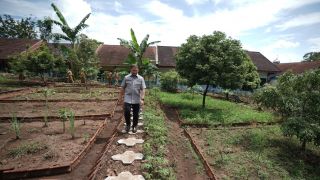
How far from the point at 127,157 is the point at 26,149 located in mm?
2459

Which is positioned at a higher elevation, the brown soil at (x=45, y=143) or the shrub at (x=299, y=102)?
the shrub at (x=299, y=102)

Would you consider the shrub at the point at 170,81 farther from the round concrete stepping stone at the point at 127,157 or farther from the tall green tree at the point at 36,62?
the round concrete stepping stone at the point at 127,157

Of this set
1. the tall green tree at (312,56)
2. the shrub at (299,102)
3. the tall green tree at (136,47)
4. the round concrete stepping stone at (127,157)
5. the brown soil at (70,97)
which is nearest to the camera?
the round concrete stepping stone at (127,157)

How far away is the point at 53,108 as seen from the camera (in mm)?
11859

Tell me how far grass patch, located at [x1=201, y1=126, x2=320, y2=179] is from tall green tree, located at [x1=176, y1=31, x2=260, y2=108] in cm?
371

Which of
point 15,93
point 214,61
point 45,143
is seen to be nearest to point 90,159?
point 45,143

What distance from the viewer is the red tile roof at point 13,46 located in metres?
31.7

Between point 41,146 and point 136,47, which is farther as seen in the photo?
point 136,47

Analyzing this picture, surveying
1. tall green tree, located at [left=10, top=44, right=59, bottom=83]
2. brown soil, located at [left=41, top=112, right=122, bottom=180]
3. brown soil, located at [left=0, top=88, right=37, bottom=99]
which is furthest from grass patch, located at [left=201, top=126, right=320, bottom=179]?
tall green tree, located at [left=10, top=44, right=59, bottom=83]

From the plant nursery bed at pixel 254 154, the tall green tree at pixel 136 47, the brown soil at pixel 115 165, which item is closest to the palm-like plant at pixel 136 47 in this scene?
the tall green tree at pixel 136 47

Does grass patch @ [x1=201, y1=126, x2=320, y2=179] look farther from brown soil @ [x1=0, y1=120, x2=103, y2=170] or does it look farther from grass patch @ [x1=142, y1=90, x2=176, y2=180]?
brown soil @ [x1=0, y1=120, x2=103, y2=170]

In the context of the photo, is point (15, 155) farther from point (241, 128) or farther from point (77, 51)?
point (77, 51)

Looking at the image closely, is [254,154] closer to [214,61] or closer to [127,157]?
[127,157]

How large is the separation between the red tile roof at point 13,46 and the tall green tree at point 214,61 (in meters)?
24.1
